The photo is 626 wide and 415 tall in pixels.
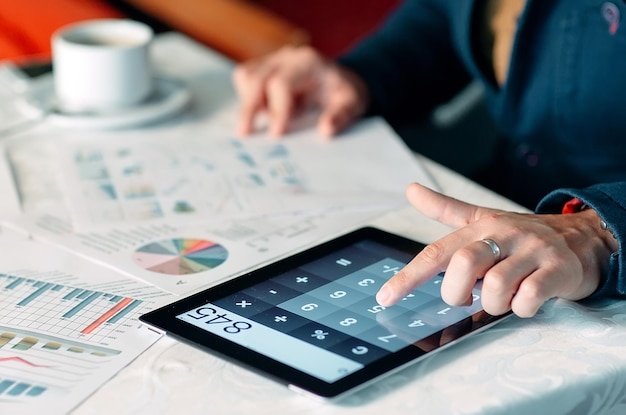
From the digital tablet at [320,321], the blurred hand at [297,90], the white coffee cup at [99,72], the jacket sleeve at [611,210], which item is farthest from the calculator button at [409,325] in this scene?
the white coffee cup at [99,72]

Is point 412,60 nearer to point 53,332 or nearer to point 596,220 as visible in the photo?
point 596,220

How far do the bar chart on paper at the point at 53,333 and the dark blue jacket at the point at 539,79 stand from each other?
359mm

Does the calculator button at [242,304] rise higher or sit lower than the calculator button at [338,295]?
lower

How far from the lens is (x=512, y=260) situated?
0.63 m

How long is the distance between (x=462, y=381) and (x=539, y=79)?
534 mm

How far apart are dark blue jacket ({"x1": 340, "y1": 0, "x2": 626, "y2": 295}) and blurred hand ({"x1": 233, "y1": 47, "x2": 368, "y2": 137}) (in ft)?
0.19

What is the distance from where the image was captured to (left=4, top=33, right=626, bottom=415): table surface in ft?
1.79

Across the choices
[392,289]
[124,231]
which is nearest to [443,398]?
[392,289]

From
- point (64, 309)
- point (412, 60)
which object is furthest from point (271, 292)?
point (412, 60)

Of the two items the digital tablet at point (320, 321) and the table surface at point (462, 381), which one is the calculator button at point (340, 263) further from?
the table surface at point (462, 381)

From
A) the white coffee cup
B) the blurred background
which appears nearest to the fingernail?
the white coffee cup

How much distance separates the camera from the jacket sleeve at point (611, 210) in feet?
2.16

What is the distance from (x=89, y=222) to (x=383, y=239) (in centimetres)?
26

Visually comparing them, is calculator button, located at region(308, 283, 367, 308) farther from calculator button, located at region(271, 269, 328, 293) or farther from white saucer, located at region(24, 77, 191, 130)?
white saucer, located at region(24, 77, 191, 130)
